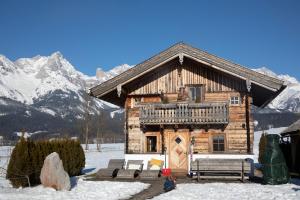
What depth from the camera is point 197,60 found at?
26391 mm

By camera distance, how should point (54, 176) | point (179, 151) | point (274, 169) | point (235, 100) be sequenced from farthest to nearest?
1. point (179, 151)
2. point (235, 100)
3. point (274, 169)
4. point (54, 176)

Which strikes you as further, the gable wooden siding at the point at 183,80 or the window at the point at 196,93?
the window at the point at 196,93

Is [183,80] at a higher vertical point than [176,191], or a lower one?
higher

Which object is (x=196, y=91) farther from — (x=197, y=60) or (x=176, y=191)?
(x=176, y=191)

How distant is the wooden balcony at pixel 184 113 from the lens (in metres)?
25.8

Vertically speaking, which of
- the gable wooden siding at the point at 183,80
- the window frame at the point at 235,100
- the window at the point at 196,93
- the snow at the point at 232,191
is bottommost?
the snow at the point at 232,191

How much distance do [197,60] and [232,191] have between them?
→ 32.3 ft

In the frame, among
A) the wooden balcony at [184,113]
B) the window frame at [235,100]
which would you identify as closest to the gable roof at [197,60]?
the window frame at [235,100]

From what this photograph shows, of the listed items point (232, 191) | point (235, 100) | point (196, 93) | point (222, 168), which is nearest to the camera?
point (232, 191)

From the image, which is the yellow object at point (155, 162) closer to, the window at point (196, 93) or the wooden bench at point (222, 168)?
the wooden bench at point (222, 168)

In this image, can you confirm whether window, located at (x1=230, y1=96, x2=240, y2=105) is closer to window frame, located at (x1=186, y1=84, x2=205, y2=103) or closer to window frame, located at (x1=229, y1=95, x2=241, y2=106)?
window frame, located at (x1=229, y1=95, x2=241, y2=106)

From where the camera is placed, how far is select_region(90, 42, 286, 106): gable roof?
83.2ft

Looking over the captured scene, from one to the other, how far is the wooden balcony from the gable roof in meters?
2.13

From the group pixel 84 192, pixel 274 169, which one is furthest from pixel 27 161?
pixel 274 169
